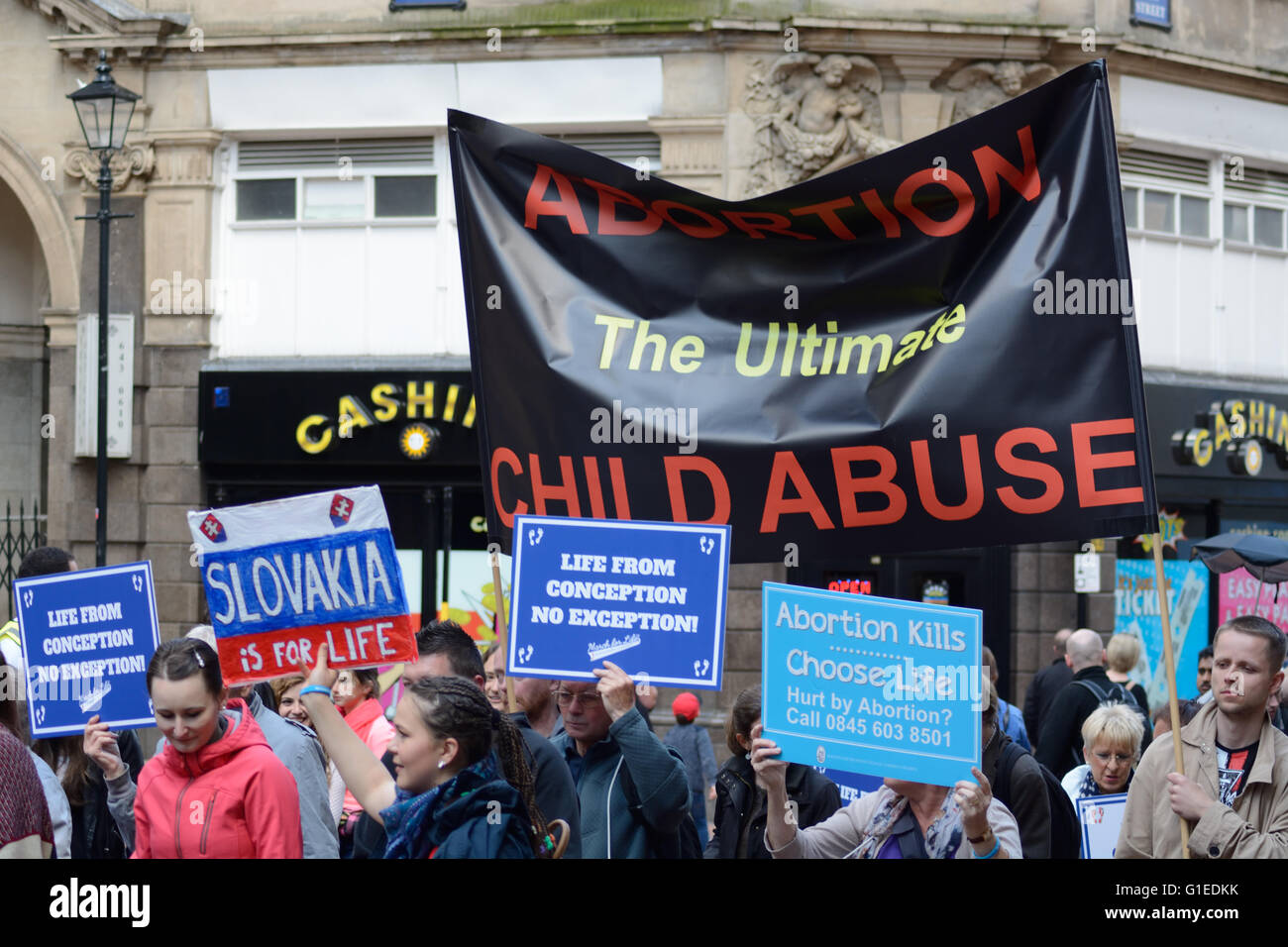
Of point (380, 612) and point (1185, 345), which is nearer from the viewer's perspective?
point (380, 612)

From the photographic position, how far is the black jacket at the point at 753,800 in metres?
6.61

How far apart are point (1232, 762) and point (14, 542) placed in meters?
16.5

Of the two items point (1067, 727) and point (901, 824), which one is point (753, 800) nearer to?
point (901, 824)

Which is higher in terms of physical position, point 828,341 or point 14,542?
point 828,341

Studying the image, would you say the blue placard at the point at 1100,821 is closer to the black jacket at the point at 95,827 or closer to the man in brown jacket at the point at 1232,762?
the man in brown jacket at the point at 1232,762

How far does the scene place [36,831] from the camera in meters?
5.28

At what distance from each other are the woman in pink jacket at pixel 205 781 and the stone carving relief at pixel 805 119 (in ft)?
40.5

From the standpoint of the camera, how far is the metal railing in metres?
18.5

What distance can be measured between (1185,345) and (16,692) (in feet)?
50.9

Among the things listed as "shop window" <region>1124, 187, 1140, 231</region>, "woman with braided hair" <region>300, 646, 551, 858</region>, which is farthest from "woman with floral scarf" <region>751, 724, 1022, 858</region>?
"shop window" <region>1124, 187, 1140, 231</region>

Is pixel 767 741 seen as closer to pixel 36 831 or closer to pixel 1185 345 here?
pixel 36 831

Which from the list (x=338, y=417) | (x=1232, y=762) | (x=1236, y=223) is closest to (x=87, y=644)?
(x=1232, y=762)

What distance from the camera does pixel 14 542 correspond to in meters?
19.0
